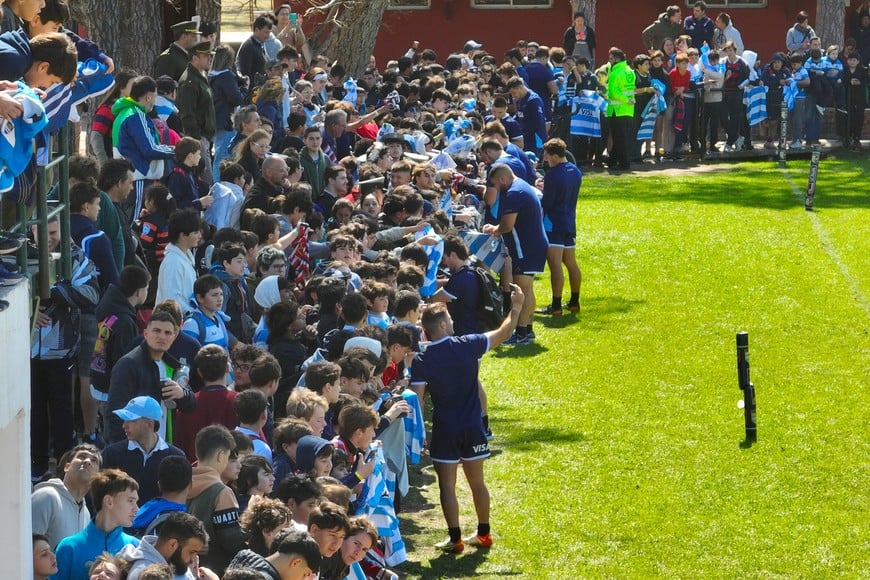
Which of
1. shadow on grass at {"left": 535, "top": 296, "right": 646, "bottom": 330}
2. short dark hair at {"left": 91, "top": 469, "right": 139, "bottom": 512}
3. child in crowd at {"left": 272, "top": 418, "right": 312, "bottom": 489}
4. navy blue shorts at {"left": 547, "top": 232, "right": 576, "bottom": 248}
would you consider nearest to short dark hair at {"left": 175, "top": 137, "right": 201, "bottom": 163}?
child in crowd at {"left": 272, "top": 418, "right": 312, "bottom": 489}

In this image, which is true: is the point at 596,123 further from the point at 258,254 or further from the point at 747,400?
the point at 258,254

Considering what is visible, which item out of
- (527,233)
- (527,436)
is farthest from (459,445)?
(527,233)

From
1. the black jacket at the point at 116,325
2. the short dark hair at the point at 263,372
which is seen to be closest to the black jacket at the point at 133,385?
the short dark hair at the point at 263,372

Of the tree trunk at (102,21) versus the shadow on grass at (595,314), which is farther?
the shadow on grass at (595,314)

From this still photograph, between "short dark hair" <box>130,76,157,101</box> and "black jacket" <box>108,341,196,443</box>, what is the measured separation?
414cm

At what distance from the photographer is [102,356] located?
959cm

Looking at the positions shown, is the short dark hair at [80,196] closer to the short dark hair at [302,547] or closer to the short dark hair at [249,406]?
the short dark hair at [249,406]

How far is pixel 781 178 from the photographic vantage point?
28.4 meters

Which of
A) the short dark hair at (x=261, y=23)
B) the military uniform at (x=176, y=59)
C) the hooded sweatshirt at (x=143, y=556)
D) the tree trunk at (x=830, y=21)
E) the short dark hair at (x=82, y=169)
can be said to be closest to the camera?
the hooded sweatshirt at (x=143, y=556)

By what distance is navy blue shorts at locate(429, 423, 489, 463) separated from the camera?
1069 centimetres

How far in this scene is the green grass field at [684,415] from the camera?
11.3 m

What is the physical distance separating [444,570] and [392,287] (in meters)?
2.23

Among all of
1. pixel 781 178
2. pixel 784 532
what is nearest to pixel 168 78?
pixel 784 532

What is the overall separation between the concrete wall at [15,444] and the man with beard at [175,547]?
47cm
